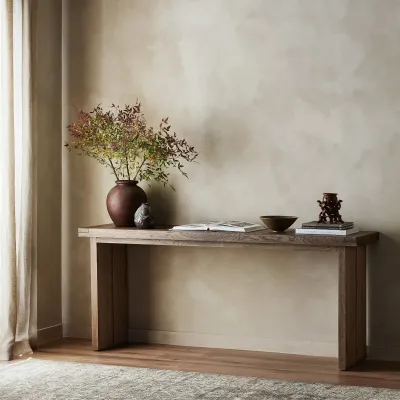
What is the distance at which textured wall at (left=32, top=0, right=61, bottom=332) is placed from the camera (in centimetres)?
489

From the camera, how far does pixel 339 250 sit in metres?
4.01

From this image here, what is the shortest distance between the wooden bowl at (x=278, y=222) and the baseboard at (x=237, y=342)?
72cm

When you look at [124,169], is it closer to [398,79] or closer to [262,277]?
[262,277]

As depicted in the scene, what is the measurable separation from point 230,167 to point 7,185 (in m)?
1.27

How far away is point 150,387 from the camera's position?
3.76 metres

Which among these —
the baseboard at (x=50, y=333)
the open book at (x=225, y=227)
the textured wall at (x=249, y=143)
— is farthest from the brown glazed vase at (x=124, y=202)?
the baseboard at (x=50, y=333)

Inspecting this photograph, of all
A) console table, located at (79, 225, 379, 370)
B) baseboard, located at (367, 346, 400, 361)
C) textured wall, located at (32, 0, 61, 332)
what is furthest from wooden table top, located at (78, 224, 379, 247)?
baseboard, located at (367, 346, 400, 361)

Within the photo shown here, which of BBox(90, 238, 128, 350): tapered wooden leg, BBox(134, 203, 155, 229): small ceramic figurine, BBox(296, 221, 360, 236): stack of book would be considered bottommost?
BBox(90, 238, 128, 350): tapered wooden leg

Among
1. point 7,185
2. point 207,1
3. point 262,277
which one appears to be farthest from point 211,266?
point 207,1

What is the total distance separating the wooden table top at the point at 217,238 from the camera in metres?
4.03

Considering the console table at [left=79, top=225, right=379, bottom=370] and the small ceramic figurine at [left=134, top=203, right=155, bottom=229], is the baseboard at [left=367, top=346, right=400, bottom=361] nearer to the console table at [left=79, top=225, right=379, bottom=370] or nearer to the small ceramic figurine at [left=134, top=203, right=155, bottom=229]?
the console table at [left=79, top=225, right=379, bottom=370]

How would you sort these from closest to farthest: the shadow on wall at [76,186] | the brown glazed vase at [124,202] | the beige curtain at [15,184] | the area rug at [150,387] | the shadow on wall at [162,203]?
the area rug at [150,387]
the beige curtain at [15,184]
the brown glazed vase at [124,202]
the shadow on wall at [162,203]
the shadow on wall at [76,186]

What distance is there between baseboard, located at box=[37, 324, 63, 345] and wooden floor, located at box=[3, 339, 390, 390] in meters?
0.08

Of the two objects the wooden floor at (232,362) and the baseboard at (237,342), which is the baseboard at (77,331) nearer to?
the wooden floor at (232,362)
